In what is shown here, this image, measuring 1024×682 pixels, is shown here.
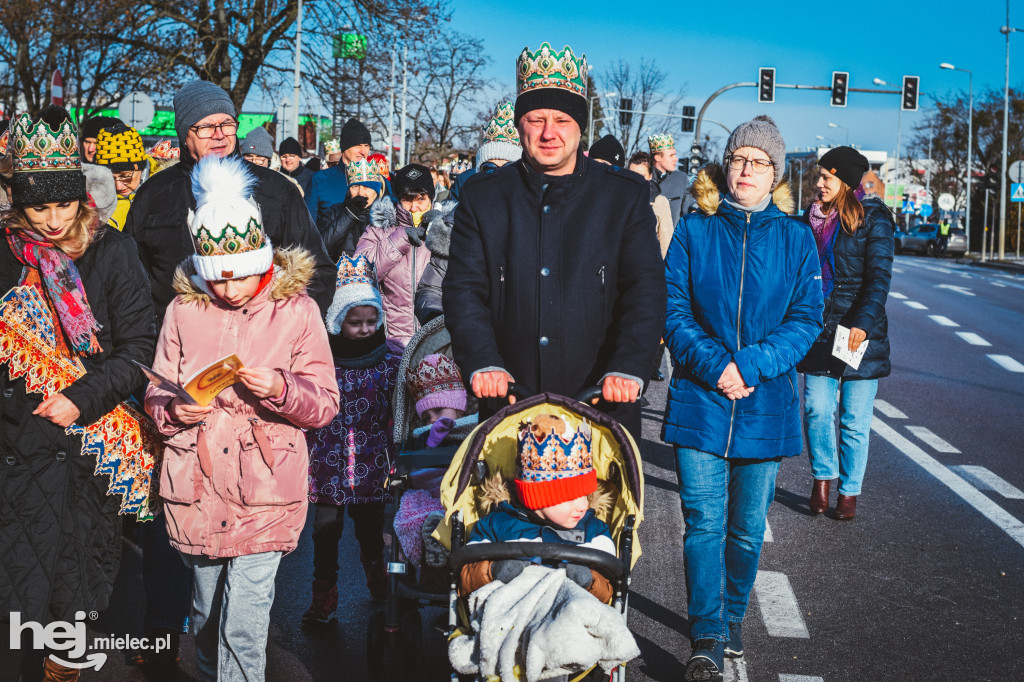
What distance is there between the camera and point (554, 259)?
13.4 feet

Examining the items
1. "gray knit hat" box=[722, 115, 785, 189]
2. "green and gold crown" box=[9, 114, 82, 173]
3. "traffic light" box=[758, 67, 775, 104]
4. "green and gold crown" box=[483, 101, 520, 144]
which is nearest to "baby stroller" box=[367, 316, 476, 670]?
"gray knit hat" box=[722, 115, 785, 189]

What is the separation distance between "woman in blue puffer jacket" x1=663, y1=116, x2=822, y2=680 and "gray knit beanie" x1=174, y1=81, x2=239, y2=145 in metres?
2.19

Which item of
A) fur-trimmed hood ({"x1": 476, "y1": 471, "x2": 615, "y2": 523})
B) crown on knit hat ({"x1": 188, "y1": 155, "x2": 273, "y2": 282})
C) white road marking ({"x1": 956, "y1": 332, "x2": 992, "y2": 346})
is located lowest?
white road marking ({"x1": 956, "y1": 332, "x2": 992, "y2": 346})

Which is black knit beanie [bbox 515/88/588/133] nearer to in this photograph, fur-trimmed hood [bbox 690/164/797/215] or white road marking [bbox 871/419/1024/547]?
fur-trimmed hood [bbox 690/164/797/215]

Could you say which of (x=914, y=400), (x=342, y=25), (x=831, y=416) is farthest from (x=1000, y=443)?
(x=342, y=25)

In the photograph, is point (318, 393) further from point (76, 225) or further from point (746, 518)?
point (746, 518)

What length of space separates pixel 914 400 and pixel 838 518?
5.11 m

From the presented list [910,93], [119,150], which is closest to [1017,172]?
[910,93]

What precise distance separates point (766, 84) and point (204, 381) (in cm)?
3739

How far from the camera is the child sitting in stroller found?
3.49 metres

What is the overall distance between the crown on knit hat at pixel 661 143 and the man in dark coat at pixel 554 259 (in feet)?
26.6

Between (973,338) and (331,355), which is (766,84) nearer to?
(973,338)

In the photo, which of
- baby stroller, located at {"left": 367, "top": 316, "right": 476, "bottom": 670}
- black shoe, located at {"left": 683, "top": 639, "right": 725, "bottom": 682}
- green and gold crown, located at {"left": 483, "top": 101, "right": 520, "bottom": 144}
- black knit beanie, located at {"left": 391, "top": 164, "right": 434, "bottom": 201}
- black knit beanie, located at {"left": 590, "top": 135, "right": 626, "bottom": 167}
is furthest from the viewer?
black knit beanie, located at {"left": 590, "top": 135, "right": 626, "bottom": 167}

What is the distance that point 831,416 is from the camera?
7.30 meters
